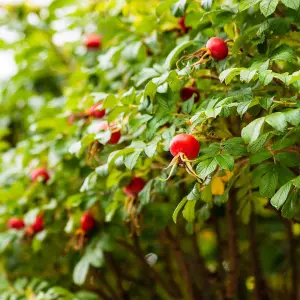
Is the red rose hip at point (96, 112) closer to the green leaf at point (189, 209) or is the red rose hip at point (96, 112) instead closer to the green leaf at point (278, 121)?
the green leaf at point (189, 209)

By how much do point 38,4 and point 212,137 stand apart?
1.30 m

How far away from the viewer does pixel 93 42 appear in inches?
60.1

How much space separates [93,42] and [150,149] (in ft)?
2.43

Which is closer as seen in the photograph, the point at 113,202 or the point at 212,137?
the point at 212,137

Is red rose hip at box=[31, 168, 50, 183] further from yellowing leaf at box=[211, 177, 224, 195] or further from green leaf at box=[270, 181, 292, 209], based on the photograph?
green leaf at box=[270, 181, 292, 209]

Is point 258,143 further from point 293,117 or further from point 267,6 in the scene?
point 267,6

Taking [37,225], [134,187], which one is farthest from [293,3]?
[37,225]

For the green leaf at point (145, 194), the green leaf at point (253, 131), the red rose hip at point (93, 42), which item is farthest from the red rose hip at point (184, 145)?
the red rose hip at point (93, 42)

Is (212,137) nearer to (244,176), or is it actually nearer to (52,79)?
(244,176)

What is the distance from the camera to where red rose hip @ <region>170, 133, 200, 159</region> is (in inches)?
32.0

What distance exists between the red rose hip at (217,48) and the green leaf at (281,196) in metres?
0.27

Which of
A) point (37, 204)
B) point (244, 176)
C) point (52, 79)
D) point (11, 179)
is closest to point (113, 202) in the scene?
point (244, 176)

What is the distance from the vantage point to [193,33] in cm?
109

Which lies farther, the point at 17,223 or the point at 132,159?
the point at 17,223
